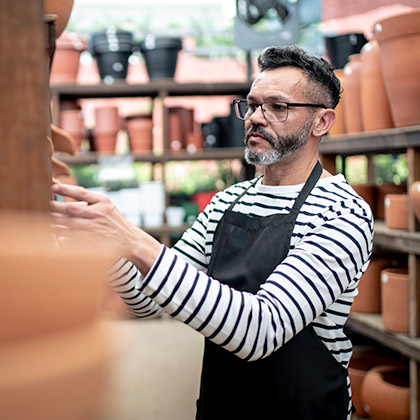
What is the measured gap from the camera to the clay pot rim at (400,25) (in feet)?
6.75

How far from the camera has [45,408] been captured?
1.22ft

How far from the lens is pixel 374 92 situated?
2398 millimetres

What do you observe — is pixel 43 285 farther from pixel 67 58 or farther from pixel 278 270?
pixel 67 58

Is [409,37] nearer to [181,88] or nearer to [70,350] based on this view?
[70,350]

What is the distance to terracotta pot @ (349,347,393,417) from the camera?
2.49 m

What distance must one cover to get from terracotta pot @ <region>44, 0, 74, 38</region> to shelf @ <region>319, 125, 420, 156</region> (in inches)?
54.0

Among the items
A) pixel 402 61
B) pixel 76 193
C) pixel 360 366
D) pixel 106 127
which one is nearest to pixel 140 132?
pixel 106 127

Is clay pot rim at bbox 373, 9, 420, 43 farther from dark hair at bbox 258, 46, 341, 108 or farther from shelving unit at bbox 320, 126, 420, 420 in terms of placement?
dark hair at bbox 258, 46, 341, 108

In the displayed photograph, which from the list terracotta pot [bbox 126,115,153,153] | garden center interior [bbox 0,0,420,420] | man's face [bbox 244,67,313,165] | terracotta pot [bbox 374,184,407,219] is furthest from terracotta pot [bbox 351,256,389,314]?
terracotta pot [bbox 126,115,153,153]

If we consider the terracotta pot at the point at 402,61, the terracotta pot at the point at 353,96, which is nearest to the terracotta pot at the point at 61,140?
the terracotta pot at the point at 402,61

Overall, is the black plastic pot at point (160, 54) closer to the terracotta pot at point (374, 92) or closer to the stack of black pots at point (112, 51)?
the stack of black pots at point (112, 51)

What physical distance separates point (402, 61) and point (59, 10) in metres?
1.45

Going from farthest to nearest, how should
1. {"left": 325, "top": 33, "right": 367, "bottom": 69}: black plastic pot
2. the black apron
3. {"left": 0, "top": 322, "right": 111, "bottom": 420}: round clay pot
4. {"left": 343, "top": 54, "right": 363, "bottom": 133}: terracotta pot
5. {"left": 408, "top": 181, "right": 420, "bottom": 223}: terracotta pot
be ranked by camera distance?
1. {"left": 325, "top": 33, "right": 367, "bottom": 69}: black plastic pot
2. {"left": 343, "top": 54, "right": 363, "bottom": 133}: terracotta pot
3. {"left": 408, "top": 181, "right": 420, "bottom": 223}: terracotta pot
4. the black apron
5. {"left": 0, "top": 322, "right": 111, "bottom": 420}: round clay pot

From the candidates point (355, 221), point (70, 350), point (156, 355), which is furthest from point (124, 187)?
point (70, 350)
